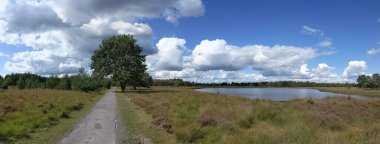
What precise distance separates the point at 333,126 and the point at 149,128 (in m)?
8.23

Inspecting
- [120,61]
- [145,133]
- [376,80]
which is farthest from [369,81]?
[145,133]

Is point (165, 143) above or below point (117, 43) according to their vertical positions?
below

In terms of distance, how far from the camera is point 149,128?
17188 millimetres

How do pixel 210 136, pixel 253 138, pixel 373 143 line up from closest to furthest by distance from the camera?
pixel 373 143 → pixel 253 138 → pixel 210 136

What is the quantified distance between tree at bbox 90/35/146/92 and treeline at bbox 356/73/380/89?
11182 centimetres

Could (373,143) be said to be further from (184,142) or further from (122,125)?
(122,125)

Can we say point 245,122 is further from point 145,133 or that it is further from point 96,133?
point 96,133

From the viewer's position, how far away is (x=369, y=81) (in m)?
152

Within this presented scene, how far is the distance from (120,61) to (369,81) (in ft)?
394

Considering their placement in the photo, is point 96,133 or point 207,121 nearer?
point 96,133

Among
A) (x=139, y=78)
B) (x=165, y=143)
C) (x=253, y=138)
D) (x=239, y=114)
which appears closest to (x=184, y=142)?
(x=165, y=143)

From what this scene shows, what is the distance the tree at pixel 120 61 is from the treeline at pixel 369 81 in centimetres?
11182

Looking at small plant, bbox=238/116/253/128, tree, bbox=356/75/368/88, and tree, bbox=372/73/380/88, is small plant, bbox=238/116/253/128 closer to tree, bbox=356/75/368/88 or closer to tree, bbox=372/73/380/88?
tree, bbox=372/73/380/88

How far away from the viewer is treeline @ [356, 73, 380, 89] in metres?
150
